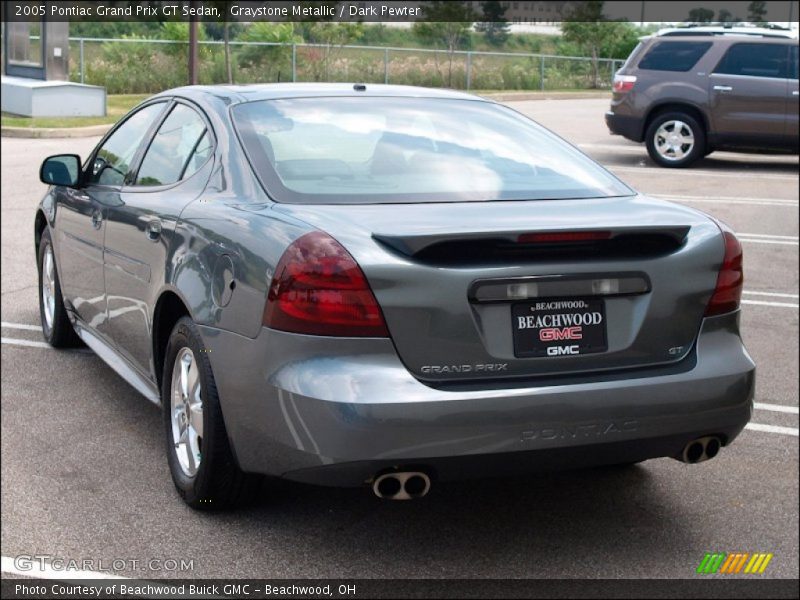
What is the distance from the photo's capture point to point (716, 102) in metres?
13.6

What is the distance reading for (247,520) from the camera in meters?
4.19

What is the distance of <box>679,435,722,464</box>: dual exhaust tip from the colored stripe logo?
34 centimetres

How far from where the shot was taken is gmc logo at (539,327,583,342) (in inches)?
144

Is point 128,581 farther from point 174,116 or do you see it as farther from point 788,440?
point 788,440

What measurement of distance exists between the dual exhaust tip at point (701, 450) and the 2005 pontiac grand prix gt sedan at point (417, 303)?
0.01m

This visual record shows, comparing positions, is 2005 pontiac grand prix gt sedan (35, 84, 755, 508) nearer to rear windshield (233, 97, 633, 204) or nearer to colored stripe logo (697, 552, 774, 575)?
rear windshield (233, 97, 633, 204)

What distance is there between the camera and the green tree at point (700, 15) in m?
2.70

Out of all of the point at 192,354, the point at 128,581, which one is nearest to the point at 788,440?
the point at 192,354

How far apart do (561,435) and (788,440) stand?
2374mm

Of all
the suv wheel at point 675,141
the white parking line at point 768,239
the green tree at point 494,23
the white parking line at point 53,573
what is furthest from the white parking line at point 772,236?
the white parking line at point 53,573

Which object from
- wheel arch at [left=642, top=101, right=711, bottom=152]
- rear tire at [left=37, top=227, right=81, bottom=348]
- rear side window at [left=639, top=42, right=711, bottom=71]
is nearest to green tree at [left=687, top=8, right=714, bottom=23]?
rear tire at [left=37, top=227, right=81, bottom=348]

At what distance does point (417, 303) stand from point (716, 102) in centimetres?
1088

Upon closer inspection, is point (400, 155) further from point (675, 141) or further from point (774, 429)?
point (675, 141)

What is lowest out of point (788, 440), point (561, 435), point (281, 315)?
point (788, 440)
